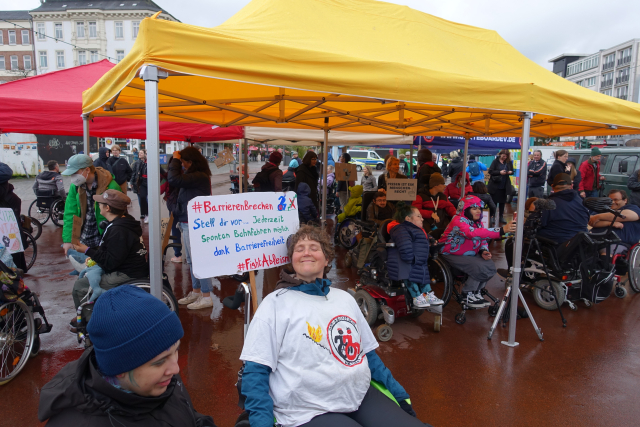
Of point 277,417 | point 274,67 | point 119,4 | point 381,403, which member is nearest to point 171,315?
point 277,417

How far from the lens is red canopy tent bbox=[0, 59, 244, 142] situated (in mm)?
5172

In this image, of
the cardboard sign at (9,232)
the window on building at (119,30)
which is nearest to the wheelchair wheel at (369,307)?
the cardboard sign at (9,232)

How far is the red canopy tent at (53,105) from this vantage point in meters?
5.17

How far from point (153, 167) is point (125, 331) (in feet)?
5.36

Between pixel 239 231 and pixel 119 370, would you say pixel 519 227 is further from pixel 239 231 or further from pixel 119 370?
pixel 119 370

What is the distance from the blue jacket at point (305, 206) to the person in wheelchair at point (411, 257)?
2473mm

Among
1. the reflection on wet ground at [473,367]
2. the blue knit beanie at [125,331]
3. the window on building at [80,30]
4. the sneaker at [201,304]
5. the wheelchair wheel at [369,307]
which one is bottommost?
the reflection on wet ground at [473,367]

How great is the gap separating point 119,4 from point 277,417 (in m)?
66.0

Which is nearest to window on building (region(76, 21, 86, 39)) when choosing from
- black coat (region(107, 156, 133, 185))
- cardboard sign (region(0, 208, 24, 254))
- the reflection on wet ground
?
black coat (region(107, 156, 133, 185))

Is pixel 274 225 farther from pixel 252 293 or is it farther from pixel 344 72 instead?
pixel 344 72

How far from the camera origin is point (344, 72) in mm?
2941

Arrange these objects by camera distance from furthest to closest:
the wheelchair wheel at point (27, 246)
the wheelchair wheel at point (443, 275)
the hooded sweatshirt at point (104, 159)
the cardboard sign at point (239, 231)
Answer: the hooded sweatshirt at point (104, 159) → the wheelchair wheel at point (27, 246) → the wheelchair wheel at point (443, 275) → the cardboard sign at point (239, 231)

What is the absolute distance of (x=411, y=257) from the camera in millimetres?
4090

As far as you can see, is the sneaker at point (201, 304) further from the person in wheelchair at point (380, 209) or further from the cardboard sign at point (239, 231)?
the person in wheelchair at point (380, 209)
